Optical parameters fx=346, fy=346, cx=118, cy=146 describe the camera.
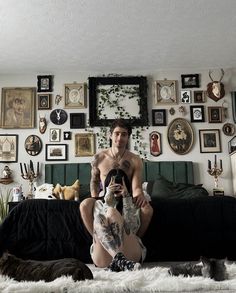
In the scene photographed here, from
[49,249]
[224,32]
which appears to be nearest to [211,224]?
[49,249]

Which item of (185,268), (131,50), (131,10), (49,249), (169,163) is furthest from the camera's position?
(169,163)

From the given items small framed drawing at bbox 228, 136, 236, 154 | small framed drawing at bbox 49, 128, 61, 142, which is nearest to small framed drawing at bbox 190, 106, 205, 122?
small framed drawing at bbox 228, 136, 236, 154

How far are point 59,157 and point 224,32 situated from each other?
9.59ft

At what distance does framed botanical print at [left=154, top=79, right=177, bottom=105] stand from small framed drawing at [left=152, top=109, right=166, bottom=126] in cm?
15

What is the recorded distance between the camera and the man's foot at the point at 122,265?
1859 millimetres

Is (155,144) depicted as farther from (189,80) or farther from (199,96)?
(189,80)

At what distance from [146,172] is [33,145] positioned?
179 cm

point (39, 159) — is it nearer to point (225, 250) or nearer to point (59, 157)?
point (59, 157)

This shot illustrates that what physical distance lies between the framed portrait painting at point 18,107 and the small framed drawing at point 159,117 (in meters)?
1.89

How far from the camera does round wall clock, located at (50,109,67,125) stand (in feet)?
17.8

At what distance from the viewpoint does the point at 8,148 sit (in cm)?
534

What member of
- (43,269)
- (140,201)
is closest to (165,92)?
(140,201)

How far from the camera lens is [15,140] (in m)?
5.38

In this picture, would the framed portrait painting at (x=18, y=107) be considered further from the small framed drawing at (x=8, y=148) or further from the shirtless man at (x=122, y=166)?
the shirtless man at (x=122, y=166)
